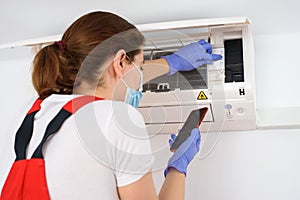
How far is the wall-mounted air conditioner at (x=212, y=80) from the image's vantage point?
1428mm

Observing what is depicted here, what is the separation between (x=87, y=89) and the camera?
98 centimetres

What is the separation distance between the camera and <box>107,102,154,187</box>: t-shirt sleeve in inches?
34.7

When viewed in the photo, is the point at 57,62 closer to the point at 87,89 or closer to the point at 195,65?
the point at 87,89

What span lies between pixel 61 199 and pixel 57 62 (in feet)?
0.96

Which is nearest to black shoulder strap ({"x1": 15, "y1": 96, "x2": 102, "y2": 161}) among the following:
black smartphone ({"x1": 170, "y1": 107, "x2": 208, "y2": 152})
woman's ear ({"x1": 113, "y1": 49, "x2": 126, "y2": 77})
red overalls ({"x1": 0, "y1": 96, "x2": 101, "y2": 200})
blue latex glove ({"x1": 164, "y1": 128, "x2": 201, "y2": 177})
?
red overalls ({"x1": 0, "y1": 96, "x2": 101, "y2": 200})

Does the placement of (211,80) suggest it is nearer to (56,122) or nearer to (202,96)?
(202,96)

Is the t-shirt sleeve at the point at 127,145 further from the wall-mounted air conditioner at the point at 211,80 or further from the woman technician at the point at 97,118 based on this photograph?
the wall-mounted air conditioner at the point at 211,80

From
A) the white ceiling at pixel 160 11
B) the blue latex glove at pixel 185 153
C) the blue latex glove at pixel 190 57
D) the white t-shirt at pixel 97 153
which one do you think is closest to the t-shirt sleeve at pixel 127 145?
the white t-shirt at pixel 97 153

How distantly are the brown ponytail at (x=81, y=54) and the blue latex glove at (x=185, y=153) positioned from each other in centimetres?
33

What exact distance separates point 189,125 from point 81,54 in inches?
20.0

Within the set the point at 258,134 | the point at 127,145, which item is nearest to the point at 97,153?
the point at 127,145

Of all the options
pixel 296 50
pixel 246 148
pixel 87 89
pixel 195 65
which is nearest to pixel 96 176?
pixel 87 89

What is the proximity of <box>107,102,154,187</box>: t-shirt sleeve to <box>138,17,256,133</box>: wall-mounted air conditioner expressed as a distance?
1.78 ft

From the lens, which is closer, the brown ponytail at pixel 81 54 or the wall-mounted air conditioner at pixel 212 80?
the brown ponytail at pixel 81 54
